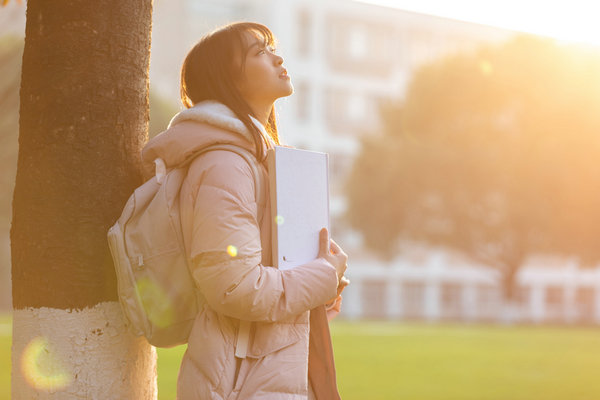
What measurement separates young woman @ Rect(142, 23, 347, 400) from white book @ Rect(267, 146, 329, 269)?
0.15ft

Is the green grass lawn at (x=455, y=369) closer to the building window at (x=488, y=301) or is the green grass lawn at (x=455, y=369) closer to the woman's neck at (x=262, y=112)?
the woman's neck at (x=262, y=112)

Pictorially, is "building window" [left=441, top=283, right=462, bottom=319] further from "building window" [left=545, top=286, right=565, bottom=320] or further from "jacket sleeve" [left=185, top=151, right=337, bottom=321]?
"jacket sleeve" [left=185, top=151, right=337, bottom=321]

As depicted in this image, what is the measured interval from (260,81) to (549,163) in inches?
A: 1125

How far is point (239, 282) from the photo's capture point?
231 cm

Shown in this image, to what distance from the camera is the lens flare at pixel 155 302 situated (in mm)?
2469

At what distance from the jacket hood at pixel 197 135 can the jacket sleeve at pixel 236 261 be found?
0.22ft

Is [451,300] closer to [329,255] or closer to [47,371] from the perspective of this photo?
[329,255]

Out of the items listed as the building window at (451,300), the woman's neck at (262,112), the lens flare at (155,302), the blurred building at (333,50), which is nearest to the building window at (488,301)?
the building window at (451,300)

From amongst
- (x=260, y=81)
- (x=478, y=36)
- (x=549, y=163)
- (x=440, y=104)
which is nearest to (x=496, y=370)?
(x=260, y=81)

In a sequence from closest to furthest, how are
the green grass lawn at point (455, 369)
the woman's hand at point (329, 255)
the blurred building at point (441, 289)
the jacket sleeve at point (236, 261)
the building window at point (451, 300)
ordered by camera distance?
the jacket sleeve at point (236, 261) < the woman's hand at point (329, 255) < the green grass lawn at point (455, 369) < the blurred building at point (441, 289) < the building window at point (451, 300)

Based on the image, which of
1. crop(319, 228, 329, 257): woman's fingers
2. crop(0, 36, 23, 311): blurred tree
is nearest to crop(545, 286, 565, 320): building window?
crop(0, 36, 23, 311): blurred tree

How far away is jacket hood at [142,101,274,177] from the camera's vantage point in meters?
2.48

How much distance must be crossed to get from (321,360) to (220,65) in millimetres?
1090

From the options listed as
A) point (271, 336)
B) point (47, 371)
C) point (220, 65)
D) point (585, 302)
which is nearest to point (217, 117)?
point (220, 65)
